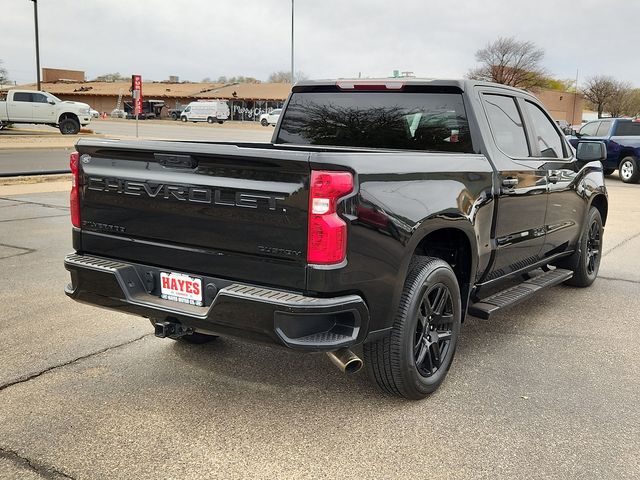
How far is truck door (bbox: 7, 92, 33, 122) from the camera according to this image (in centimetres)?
2881

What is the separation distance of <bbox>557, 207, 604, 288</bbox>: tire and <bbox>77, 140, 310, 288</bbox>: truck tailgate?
4082mm

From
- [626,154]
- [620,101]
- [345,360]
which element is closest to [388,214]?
[345,360]

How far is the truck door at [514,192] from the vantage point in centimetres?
444

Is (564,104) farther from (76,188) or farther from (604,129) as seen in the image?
(76,188)

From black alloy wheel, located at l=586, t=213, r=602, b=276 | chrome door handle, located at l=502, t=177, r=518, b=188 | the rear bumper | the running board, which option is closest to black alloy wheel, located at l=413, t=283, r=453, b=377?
the running board

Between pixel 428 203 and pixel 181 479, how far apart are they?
1.91 m

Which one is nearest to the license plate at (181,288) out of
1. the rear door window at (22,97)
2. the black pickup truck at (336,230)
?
the black pickup truck at (336,230)

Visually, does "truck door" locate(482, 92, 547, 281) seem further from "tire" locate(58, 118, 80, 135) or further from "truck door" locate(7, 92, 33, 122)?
"truck door" locate(7, 92, 33, 122)

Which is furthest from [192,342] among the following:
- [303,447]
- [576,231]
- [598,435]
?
[576,231]

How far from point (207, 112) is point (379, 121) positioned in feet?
191

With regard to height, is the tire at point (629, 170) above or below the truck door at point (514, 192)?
below

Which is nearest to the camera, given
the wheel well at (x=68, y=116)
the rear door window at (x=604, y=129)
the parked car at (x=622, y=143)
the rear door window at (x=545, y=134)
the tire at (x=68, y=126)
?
the rear door window at (x=545, y=134)

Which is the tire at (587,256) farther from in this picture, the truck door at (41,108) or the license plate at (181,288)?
the truck door at (41,108)

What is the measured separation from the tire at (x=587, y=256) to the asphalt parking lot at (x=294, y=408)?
871mm
